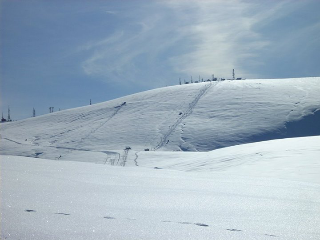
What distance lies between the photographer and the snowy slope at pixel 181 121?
123ft

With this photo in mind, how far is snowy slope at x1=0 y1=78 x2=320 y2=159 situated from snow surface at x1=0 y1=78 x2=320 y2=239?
0.78ft

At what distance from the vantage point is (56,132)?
151 feet

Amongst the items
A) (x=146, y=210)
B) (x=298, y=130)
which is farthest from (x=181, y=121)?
(x=146, y=210)

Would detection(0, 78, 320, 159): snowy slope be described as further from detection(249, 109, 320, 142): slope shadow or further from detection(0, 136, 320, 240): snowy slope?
detection(0, 136, 320, 240): snowy slope

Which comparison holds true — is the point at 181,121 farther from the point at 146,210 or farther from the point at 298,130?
the point at 146,210

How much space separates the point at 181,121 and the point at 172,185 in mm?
37689

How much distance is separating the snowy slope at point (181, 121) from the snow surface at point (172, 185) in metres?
0.24

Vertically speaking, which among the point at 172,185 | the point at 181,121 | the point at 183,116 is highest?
the point at 183,116

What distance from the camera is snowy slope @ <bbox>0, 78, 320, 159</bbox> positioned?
37.5 metres

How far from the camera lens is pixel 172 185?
5.84 meters

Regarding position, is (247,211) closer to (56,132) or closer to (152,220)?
(152,220)

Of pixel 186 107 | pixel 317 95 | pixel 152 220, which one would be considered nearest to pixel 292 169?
pixel 152 220

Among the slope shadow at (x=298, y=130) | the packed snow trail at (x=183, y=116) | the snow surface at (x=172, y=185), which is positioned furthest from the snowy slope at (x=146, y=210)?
the slope shadow at (x=298, y=130)

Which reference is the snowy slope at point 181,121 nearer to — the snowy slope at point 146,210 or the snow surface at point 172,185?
the snow surface at point 172,185
